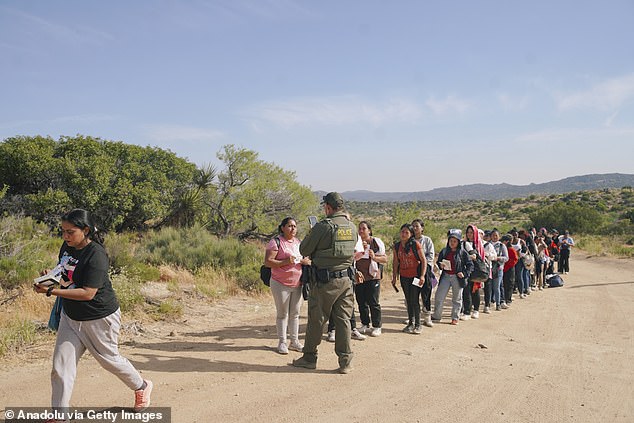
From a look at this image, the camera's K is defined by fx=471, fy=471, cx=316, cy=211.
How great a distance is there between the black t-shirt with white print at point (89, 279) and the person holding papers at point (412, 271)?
5.28 m

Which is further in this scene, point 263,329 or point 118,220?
point 118,220

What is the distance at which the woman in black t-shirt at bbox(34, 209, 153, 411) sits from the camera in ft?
13.0

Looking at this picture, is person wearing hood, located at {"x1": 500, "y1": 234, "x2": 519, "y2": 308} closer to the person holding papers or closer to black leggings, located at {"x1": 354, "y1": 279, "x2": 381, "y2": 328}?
the person holding papers

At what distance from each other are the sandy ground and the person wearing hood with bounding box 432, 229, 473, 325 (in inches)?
22.4

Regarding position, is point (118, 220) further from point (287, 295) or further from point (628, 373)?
point (628, 373)

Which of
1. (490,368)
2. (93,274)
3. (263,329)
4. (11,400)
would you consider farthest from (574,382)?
(11,400)

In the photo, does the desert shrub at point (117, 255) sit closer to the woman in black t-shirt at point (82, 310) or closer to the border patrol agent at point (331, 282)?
the border patrol agent at point (331, 282)

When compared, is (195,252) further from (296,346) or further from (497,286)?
(497,286)

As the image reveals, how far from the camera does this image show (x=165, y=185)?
1725 cm

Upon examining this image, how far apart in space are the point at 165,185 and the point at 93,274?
1381 centimetres

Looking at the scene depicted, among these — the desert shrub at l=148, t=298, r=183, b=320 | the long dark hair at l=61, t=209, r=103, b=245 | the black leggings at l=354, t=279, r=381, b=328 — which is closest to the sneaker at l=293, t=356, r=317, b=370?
the black leggings at l=354, t=279, r=381, b=328

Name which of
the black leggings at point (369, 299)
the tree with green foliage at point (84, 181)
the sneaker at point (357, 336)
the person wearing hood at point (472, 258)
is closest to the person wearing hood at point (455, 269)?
the person wearing hood at point (472, 258)

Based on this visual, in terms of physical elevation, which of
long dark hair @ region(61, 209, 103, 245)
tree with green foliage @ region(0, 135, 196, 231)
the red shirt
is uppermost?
tree with green foliage @ region(0, 135, 196, 231)

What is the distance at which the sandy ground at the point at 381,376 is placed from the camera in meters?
4.72
